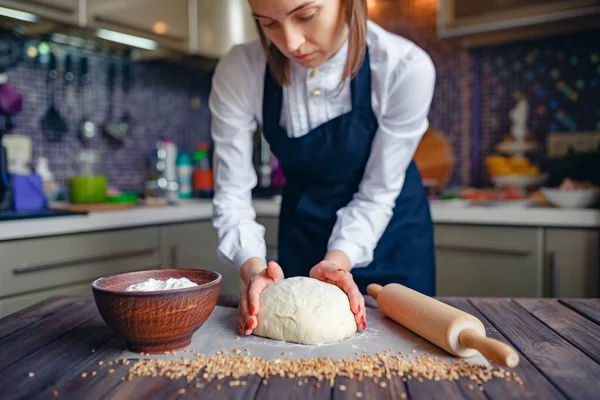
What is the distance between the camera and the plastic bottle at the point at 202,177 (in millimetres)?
2770

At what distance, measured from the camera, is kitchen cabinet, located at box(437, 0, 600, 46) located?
2107 millimetres

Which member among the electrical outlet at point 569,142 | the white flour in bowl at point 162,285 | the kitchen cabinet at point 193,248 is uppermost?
the electrical outlet at point 569,142

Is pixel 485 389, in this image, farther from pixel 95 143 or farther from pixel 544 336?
pixel 95 143

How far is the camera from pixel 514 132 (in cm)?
245

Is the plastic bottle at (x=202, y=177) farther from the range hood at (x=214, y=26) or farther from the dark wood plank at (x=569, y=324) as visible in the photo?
the dark wood plank at (x=569, y=324)

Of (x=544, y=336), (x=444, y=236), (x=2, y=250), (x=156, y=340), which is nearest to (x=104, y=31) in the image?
(x=2, y=250)

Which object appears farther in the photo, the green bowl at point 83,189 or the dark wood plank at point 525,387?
the green bowl at point 83,189

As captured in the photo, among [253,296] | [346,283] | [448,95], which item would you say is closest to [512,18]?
[448,95]

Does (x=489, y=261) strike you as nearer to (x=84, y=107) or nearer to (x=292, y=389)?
(x=292, y=389)

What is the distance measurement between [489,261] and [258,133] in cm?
137

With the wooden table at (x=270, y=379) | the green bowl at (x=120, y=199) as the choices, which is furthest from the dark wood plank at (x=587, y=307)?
the green bowl at (x=120, y=199)

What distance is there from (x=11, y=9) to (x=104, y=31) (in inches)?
14.6

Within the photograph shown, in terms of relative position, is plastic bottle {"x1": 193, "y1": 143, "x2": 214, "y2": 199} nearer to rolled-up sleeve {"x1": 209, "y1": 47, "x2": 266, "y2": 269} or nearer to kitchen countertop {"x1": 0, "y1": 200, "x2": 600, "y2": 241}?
kitchen countertop {"x1": 0, "y1": 200, "x2": 600, "y2": 241}

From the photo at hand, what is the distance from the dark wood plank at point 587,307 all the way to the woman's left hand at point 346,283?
1.30 feet
